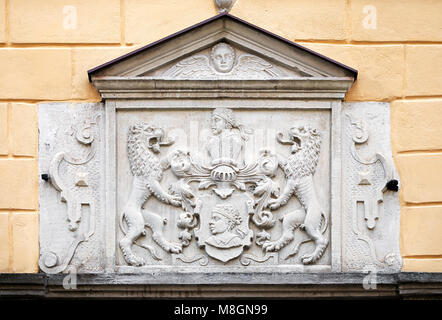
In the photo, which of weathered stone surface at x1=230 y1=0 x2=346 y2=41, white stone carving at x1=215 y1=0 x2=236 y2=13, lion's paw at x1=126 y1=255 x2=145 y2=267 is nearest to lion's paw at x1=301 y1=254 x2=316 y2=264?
lion's paw at x1=126 y1=255 x2=145 y2=267

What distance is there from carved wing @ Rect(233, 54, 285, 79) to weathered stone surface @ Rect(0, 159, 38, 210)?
5.86 feet

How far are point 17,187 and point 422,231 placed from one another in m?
3.14

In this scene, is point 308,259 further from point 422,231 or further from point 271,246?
point 422,231

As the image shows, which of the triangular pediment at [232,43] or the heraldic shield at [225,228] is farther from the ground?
the triangular pediment at [232,43]

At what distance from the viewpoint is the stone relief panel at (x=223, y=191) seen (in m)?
9.27

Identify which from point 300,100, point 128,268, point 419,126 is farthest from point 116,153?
point 419,126

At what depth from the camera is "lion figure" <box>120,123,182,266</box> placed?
9.26 metres

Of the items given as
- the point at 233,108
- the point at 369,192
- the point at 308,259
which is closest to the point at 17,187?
the point at 233,108

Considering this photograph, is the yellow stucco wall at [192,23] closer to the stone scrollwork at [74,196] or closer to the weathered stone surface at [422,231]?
the weathered stone surface at [422,231]

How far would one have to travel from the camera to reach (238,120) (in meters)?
9.39

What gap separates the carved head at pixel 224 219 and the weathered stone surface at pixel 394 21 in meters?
1.67

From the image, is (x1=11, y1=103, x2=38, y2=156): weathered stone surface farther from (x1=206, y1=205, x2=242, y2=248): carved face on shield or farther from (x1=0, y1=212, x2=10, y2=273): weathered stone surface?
(x1=206, y1=205, x2=242, y2=248): carved face on shield

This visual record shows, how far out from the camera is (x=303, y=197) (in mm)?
9289

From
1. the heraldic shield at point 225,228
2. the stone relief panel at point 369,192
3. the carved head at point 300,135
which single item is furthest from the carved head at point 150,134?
the stone relief panel at point 369,192
